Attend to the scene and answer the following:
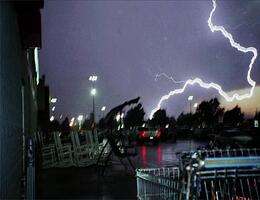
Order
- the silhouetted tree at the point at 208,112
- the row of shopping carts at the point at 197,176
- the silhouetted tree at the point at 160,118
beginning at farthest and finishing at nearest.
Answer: the silhouetted tree at the point at 160,118, the silhouetted tree at the point at 208,112, the row of shopping carts at the point at 197,176

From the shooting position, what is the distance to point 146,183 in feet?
15.1

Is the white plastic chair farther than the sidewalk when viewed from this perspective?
Yes

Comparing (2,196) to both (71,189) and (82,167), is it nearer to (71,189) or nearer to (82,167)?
(71,189)

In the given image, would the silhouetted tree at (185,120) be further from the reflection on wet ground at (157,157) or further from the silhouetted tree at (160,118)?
the reflection on wet ground at (157,157)

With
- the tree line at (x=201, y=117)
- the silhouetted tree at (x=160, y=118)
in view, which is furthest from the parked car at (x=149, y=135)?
the silhouetted tree at (x=160, y=118)

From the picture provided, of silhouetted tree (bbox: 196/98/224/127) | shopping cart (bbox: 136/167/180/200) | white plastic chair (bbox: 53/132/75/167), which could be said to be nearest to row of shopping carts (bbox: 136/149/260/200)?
shopping cart (bbox: 136/167/180/200)

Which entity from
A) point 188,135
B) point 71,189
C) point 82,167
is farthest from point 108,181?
point 188,135

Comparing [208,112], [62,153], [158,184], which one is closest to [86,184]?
[62,153]

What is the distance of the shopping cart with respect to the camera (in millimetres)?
4031

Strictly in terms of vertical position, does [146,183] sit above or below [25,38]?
below

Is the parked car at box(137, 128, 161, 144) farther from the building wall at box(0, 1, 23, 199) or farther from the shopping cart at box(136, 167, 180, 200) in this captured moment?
the shopping cart at box(136, 167, 180, 200)

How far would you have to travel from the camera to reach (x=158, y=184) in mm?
4227

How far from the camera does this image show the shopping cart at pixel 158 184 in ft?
13.2

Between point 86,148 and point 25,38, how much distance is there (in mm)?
9942
